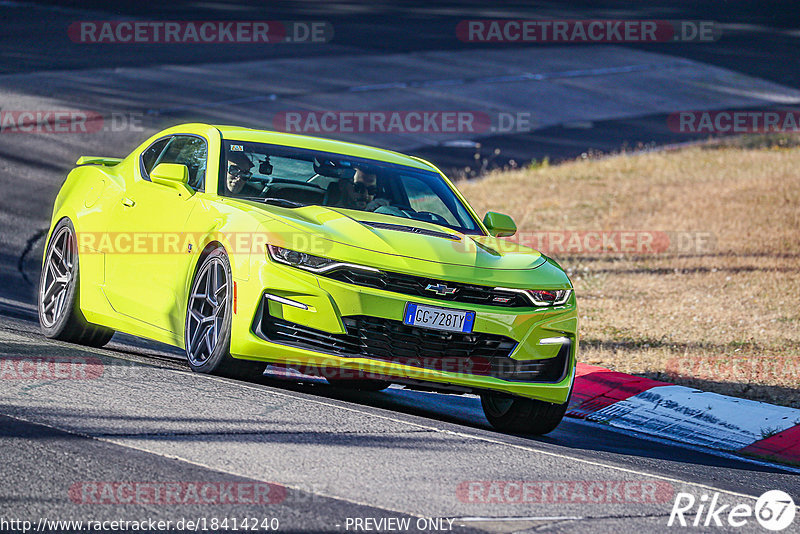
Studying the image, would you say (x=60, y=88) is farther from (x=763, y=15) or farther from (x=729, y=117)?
(x=763, y=15)

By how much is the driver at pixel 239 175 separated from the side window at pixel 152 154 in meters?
1.02

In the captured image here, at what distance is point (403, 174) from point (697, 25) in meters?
33.0

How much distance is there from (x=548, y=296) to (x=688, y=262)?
8280 millimetres

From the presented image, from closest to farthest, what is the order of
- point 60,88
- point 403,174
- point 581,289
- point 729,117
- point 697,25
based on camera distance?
point 403,174, point 581,289, point 60,88, point 729,117, point 697,25

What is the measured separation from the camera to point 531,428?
24.4 ft

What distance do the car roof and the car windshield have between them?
0.08 m

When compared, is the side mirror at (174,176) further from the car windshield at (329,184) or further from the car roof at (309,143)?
the car roof at (309,143)

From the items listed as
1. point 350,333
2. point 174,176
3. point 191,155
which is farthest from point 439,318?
point 191,155

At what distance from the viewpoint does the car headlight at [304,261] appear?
6.64 m

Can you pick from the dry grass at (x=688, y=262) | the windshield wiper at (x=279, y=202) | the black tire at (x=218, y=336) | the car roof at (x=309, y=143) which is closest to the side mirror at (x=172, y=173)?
the windshield wiper at (x=279, y=202)

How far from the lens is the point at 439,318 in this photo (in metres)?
6.65

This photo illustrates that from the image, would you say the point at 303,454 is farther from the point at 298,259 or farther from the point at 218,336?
the point at 218,336

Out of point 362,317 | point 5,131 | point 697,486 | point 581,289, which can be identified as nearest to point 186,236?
point 362,317

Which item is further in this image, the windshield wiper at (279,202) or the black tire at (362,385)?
the black tire at (362,385)
